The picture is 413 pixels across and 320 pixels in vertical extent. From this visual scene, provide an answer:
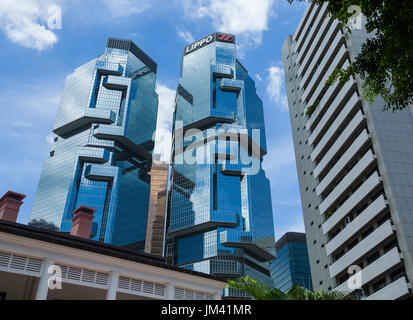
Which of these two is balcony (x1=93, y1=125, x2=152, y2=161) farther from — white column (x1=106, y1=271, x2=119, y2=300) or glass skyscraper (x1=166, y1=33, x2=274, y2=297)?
white column (x1=106, y1=271, x2=119, y2=300)

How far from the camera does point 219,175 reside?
142 meters

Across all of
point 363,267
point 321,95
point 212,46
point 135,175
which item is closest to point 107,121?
point 135,175

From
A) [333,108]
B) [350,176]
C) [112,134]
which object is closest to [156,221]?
[112,134]

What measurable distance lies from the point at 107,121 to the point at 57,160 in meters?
22.5

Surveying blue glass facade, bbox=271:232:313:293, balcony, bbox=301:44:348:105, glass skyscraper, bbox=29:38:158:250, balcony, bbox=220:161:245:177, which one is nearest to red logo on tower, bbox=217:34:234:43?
glass skyscraper, bbox=29:38:158:250

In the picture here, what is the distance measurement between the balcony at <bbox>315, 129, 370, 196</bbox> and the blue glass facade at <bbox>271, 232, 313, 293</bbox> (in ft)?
391

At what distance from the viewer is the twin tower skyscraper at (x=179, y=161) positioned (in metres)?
135

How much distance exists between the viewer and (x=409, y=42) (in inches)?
500

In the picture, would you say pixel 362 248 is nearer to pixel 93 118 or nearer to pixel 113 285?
pixel 113 285

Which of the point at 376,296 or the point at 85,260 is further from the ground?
the point at 376,296

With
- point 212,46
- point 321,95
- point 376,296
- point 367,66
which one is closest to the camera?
point 367,66

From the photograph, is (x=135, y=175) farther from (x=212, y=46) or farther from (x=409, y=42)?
(x=409, y=42)

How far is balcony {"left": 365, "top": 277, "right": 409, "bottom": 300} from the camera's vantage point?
120 feet

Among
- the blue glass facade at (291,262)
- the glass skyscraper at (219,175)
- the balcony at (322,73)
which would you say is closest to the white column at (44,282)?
the balcony at (322,73)
